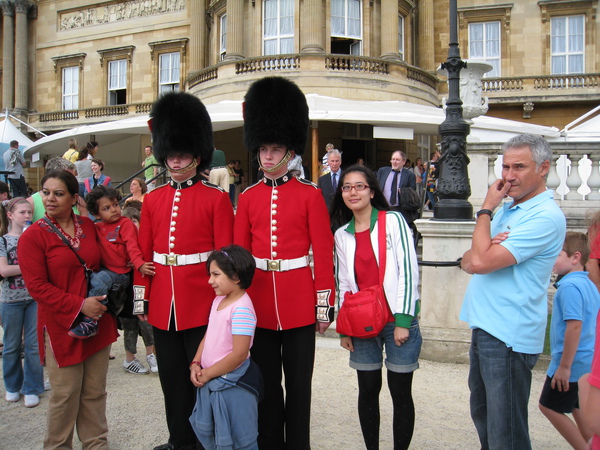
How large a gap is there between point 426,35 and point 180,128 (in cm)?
1797

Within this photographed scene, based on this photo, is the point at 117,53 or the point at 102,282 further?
the point at 117,53

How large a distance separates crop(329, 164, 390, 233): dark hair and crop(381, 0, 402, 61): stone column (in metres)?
14.8

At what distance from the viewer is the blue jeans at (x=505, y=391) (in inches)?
101

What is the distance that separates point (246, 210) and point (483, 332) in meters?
1.59

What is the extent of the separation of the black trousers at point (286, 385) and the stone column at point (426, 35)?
18091 millimetres

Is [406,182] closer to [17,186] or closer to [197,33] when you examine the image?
[17,186]

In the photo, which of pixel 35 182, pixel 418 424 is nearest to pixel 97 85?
pixel 35 182

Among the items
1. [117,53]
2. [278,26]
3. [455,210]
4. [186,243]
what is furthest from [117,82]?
[186,243]

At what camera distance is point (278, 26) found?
1706 cm

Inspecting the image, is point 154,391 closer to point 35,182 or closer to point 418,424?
point 418,424

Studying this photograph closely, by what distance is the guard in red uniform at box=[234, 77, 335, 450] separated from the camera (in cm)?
316

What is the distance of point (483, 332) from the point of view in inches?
105

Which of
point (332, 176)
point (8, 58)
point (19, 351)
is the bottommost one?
point (19, 351)

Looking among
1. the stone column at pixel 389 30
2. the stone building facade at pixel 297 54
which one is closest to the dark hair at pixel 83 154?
the stone building facade at pixel 297 54
